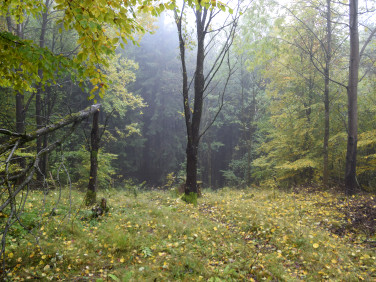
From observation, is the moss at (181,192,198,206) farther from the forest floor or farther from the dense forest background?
the dense forest background

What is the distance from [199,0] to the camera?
8.63ft

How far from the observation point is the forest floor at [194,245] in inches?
139

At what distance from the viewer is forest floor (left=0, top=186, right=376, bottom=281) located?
11.6ft

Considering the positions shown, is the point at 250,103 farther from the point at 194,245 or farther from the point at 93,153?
the point at 194,245

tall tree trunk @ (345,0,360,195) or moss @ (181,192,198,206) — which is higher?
tall tree trunk @ (345,0,360,195)

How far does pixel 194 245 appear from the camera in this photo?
14.3 ft

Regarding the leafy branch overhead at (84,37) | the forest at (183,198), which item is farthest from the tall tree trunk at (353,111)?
the leafy branch overhead at (84,37)

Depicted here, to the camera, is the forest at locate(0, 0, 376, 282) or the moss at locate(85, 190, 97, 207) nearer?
the forest at locate(0, 0, 376, 282)

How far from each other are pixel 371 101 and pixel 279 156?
16.6 ft

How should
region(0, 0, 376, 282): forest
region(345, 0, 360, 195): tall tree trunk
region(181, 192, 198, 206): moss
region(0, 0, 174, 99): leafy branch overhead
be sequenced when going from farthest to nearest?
region(345, 0, 360, 195): tall tree trunk < region(181, 192, 198, 206): moss < region(0, 0, 376, 282): forest < region(0, 0, 174, 99): leafy branch overhead

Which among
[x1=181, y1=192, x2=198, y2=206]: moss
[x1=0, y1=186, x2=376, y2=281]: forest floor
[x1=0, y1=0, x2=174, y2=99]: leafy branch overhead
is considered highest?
[x1=0, y1=0, x2=174, y2=99]: leafy branch overhead

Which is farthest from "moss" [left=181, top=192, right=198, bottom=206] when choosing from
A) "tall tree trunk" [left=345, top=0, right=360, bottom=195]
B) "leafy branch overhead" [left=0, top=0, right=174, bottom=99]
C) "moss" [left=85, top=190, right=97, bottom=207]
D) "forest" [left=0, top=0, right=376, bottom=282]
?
"tall tree trunk" [left=345, top=0, right=360, bottom=195]

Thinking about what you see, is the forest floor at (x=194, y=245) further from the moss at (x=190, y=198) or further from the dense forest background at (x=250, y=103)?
the dense forest background at (x=250, y=103)

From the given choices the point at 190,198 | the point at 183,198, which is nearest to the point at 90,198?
the point at 183,198
